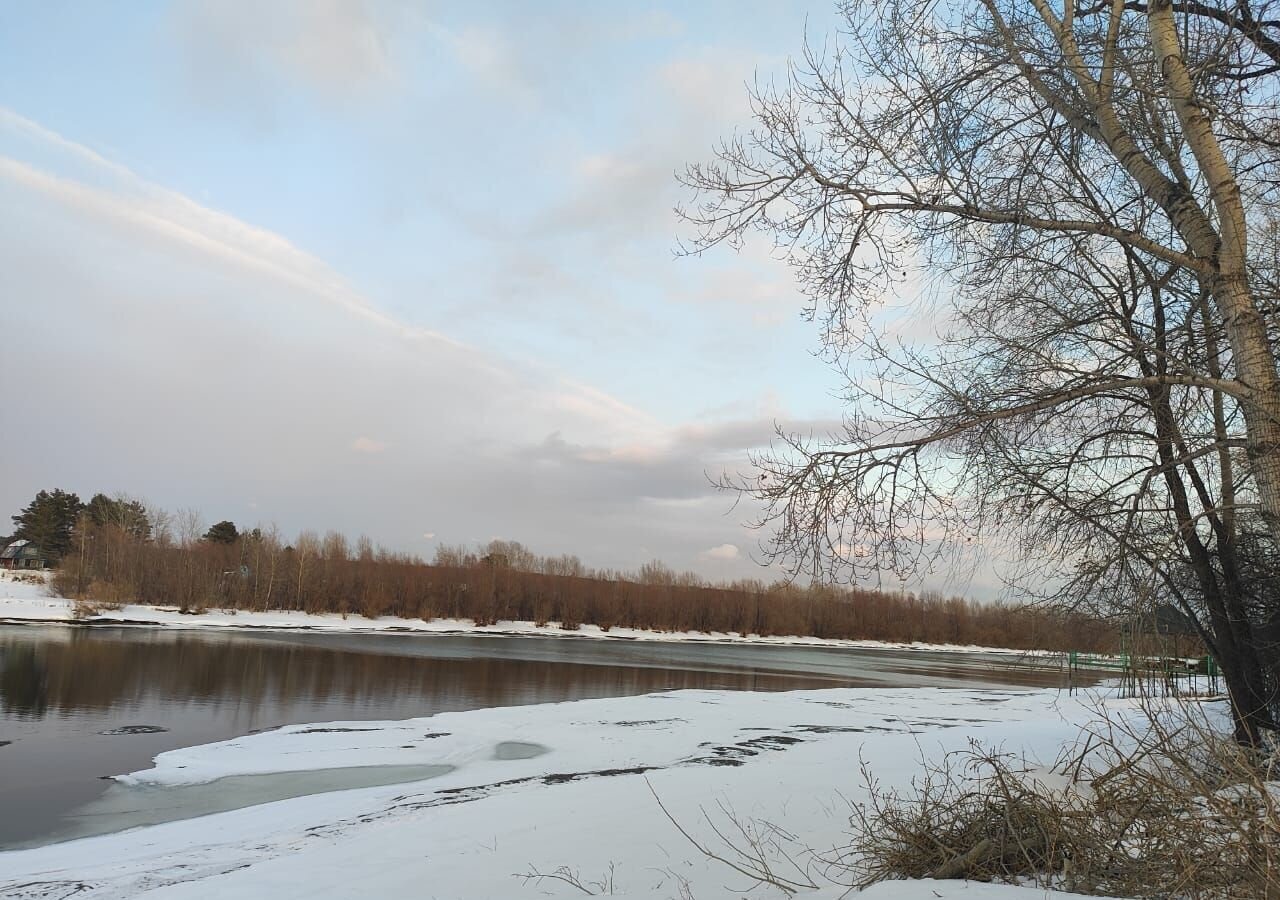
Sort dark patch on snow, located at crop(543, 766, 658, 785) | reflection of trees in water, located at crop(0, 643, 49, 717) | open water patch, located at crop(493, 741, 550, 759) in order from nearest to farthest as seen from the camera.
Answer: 1. dark patch on snow, located at crop(543, 766, 658, 785)
2. open water patch, located at crop(493, 741, 550, 759)
3. reflection of trees in water, located at crop(0, 643, 49, 717)

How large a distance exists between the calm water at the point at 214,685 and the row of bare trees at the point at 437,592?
59.4 ft

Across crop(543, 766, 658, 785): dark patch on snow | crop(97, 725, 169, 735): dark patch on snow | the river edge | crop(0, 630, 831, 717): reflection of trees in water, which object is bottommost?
the river edge

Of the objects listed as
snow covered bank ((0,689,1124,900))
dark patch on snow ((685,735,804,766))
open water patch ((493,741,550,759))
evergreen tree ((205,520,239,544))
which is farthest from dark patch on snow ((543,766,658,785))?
evergreen tree ((205,520,239,544))

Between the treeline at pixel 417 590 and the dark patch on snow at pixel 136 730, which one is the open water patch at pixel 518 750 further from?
the treeline at pixel 417 590

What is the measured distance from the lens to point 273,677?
2333 cm

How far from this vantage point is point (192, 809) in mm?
9477

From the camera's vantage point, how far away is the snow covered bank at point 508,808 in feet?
20.0

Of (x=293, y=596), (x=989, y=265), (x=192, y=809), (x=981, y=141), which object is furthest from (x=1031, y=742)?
(x=293, y=596)

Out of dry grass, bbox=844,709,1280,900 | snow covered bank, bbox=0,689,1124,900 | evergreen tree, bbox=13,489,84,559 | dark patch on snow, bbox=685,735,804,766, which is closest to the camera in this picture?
dry grass, bbox=844,709,1280,900

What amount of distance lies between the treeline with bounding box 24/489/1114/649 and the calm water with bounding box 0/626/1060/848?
16.6 m

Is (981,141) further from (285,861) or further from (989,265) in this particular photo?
(285,861)

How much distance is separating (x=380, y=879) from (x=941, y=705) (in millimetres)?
19322

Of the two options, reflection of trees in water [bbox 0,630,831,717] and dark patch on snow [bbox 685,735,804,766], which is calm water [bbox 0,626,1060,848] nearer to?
reflection of trees in water [bbox 0,630,831,717]

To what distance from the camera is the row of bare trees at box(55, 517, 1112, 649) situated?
2379 inches
